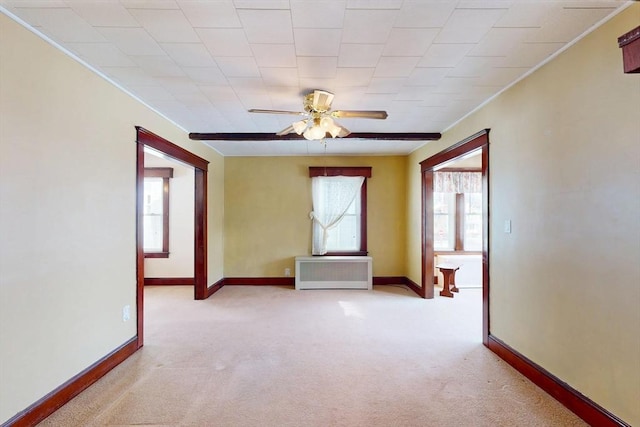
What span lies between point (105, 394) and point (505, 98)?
412cm

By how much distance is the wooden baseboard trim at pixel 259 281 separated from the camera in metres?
5.82

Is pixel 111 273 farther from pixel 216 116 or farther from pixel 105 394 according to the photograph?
pixel 216 116

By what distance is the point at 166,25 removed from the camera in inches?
73.0

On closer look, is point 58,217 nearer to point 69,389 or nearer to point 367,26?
point 69,389

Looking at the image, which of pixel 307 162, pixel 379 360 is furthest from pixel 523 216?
pixel 307 162

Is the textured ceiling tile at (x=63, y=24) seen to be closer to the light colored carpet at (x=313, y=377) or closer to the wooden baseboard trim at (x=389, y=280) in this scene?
the light colored carpet at (x=313, y=377)

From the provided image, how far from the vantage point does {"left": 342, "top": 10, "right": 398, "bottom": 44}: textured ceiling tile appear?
174cm

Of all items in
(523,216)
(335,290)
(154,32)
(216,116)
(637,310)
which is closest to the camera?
(637,310)

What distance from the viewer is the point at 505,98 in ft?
9.25

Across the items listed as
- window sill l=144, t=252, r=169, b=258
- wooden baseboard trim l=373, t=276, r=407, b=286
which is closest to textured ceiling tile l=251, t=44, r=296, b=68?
wooden baseboard trim l=373, t=276, r=407, b=286

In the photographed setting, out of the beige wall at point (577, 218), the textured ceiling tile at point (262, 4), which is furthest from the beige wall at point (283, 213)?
the textured ceiling tile at point (262, 4)

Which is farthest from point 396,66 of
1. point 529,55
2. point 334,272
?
point 334,272

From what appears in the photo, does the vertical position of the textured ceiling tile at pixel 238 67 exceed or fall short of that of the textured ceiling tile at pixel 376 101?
it exceeds it

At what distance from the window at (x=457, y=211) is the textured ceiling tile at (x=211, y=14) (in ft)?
16.3
